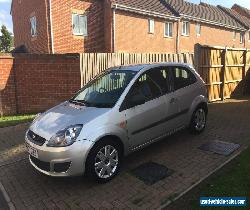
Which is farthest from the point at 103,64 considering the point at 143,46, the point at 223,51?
the point at 143,46

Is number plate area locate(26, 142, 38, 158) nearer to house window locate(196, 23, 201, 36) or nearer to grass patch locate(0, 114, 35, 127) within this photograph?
grass patch locate(0, 114, 35, 127)

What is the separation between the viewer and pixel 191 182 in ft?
15.3

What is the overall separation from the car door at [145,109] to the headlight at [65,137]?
998mm

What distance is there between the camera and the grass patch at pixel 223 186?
408cm

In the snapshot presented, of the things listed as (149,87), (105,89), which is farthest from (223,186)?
(105,89)

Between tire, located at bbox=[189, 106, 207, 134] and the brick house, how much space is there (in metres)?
14.1

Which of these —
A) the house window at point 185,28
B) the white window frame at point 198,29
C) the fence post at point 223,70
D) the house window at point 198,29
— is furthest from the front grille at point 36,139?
the house window at point 198,29

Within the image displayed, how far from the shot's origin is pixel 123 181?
191 inches

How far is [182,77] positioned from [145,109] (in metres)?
1.71

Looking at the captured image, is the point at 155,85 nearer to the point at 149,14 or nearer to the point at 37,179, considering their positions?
the point at 37,179

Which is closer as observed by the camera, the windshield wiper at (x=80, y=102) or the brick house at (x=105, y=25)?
the windshield wiper at (x=80, y=102)

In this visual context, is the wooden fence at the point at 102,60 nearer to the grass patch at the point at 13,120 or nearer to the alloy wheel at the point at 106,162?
the grass patch at the point at 13,120

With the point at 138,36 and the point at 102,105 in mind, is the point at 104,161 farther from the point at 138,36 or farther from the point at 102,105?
the point at 138,36

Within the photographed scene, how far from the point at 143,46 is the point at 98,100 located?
19.5m
